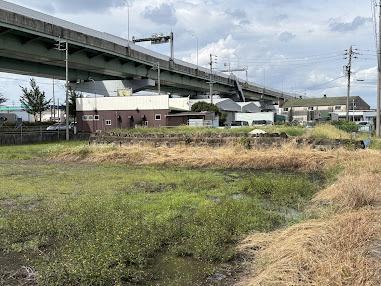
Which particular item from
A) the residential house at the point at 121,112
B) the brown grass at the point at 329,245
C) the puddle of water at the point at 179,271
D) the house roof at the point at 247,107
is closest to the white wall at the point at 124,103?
the residential house at the point at 121,112

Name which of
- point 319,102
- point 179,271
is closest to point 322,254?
point 179,271

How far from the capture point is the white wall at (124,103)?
191 ft

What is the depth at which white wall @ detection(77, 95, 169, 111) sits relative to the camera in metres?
58.2

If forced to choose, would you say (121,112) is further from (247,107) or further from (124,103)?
(247,107)

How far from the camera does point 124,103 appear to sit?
59.6 m

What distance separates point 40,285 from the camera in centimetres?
612


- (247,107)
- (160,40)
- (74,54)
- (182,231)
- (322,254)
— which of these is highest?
(160,40)

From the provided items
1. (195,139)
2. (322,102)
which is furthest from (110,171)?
(322,102)

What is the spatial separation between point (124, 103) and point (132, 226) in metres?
52.2

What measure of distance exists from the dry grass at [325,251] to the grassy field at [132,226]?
2.26ft

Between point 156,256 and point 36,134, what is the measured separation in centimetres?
3906

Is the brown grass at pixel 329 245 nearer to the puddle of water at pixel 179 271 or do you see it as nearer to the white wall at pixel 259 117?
the puddle of water at pixel 179 271

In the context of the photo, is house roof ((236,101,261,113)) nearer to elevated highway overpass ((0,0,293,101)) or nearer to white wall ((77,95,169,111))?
Answer: elevated highway overpass ((0,0,293,101))

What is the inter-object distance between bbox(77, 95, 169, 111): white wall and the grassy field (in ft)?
139
